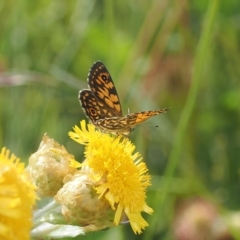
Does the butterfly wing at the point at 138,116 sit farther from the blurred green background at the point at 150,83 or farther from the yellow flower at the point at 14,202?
the blurred green background at the point at 150,83

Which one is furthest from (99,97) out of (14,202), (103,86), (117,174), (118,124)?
(14,202)

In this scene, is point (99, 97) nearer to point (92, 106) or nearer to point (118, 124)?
point (92, 106)

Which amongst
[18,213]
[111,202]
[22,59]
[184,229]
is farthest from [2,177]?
[22,59]

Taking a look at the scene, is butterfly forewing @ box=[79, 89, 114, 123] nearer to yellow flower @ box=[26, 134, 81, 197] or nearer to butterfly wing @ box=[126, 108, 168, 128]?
butterfly wing @ box=[126, 108, 168, 128]

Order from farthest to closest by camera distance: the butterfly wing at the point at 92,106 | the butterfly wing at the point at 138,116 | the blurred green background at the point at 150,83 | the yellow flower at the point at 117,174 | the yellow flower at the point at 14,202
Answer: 1. the blurred green background at the point at 150,83
2. the butterfly wing at the point at 92,106
3. the butterfly wing at the point at 138,116
4. the yellow flower at the point at 117,174
5. the yellow flower at the point at 14,202

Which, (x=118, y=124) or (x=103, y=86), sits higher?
(x=103, y=86)

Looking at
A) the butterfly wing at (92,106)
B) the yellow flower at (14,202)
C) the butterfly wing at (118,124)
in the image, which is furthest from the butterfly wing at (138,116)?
the yellow flower at (14,202)

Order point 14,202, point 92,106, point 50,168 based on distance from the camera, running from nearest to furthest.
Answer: point 14,202
point 50,168
point 92,106
